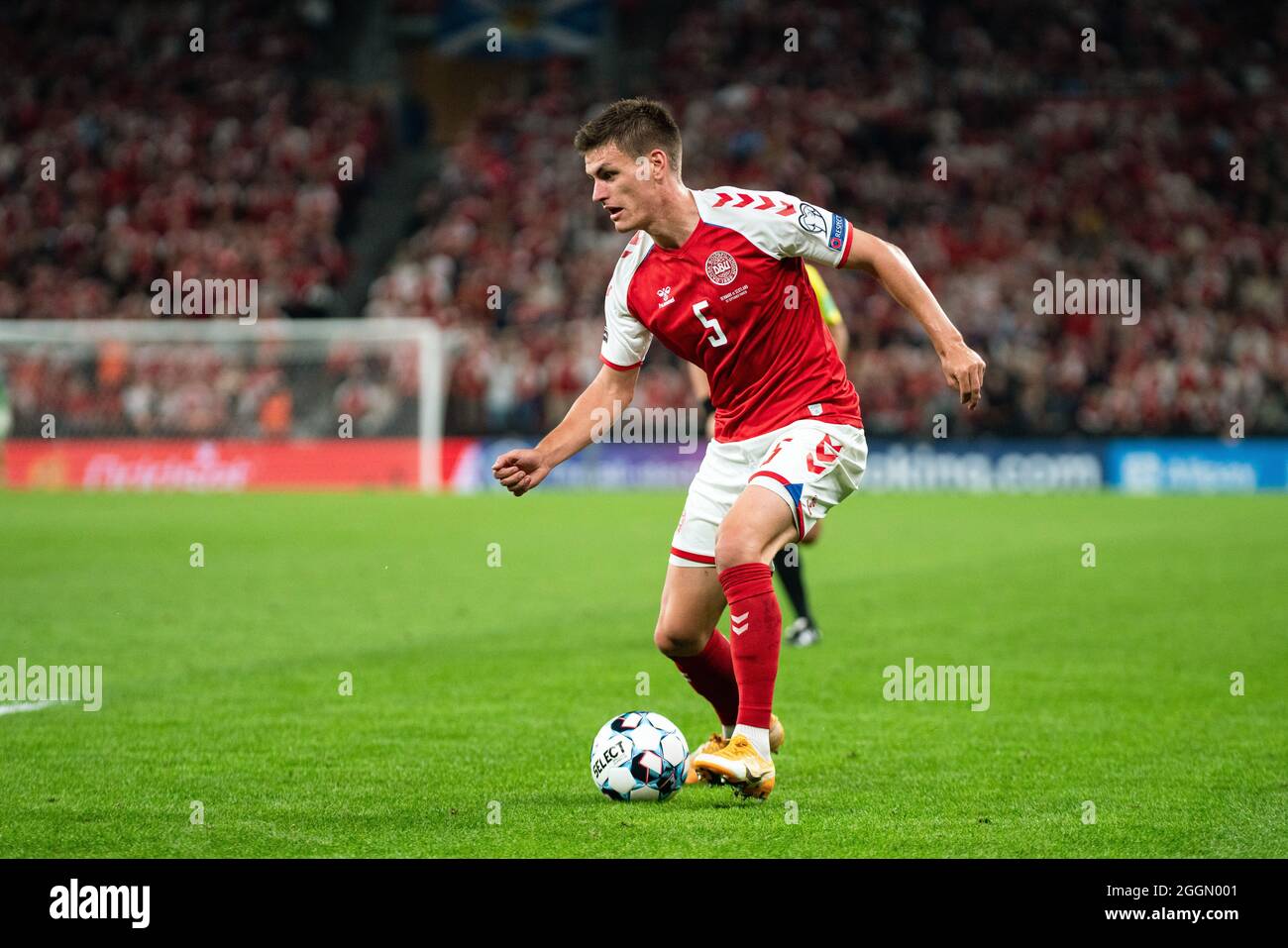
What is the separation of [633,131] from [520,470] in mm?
1270

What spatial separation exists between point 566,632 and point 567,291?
755 inches

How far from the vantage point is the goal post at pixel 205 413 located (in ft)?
87.1

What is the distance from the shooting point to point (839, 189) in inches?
1204

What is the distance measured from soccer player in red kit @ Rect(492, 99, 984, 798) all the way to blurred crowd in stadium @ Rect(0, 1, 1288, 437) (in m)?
20.2

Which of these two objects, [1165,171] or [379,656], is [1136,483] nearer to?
[1165,171]

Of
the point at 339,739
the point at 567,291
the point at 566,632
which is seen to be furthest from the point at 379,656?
the point at 567,291

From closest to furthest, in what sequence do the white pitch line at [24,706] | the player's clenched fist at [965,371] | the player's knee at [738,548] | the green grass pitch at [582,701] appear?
the green grass pitch at [582,701] < the player's clenched fist at [965,371] < the player's knee at [738,548] < the white pitch line at [24,706]

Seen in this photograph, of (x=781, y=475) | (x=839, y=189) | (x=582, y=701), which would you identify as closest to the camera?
(x=781, y=475)

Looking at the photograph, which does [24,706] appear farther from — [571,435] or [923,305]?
[923,305]

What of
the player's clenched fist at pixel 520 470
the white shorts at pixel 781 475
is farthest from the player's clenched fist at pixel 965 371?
the player's clenched fist at pixel 520 470

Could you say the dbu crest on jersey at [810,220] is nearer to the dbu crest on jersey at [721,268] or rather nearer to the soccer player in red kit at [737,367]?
the soccer player in red kit at [737,367]

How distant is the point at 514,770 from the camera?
6469 millimetres

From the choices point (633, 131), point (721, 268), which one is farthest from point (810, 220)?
point (633, 131)

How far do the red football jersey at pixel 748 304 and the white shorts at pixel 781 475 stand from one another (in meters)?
0.06
